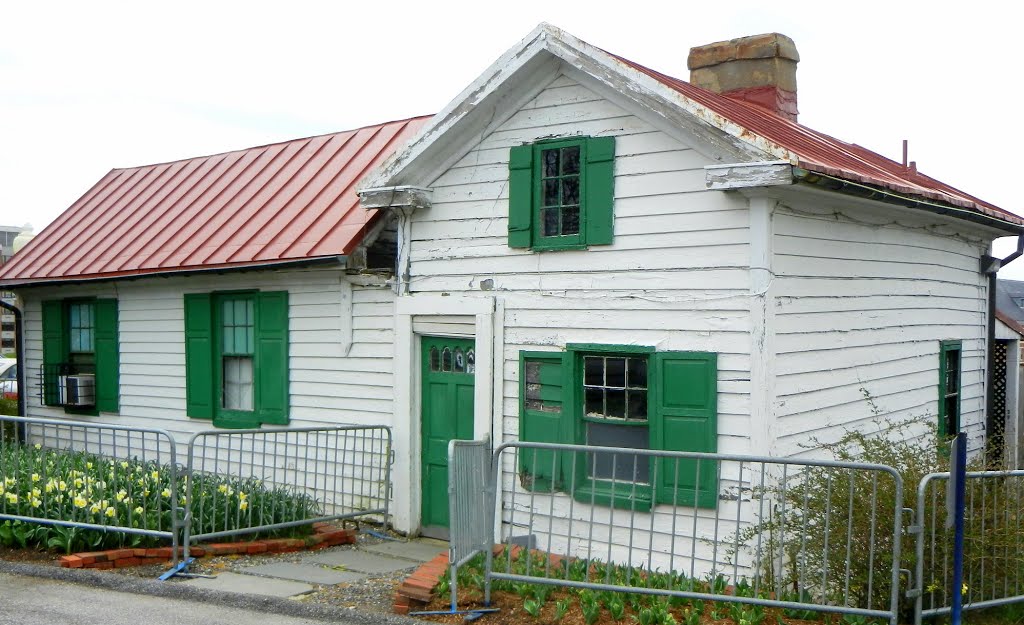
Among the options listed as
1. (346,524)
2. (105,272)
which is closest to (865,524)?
(346,524)

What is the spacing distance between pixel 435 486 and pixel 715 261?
3762 millimetres

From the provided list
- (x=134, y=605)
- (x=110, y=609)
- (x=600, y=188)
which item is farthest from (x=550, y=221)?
(x=110, y=609)

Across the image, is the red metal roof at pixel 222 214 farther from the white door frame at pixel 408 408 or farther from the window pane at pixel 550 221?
the window pane at pixel 550 221

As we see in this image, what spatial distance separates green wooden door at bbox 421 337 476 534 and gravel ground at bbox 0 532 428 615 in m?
0.91

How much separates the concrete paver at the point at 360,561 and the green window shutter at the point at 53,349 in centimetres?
699

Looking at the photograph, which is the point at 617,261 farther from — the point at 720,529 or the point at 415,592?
the point at 415,592

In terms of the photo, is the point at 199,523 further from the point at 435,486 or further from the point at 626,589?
the point at 626,589

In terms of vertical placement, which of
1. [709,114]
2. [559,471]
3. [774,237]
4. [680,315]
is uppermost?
[709,114]

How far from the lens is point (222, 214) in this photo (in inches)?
534

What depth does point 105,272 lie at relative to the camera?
1346 centimetres

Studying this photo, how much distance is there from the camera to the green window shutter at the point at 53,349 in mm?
14719

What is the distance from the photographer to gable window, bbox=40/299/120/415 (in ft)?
45.9

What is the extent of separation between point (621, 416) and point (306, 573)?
9.71ft

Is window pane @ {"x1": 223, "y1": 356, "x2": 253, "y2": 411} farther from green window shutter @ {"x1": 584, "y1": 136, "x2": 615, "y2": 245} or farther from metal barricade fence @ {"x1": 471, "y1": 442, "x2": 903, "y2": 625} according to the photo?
green window shutter @ {"x1": 584, "y1": 136, "x2": 615, "y2": 245}
